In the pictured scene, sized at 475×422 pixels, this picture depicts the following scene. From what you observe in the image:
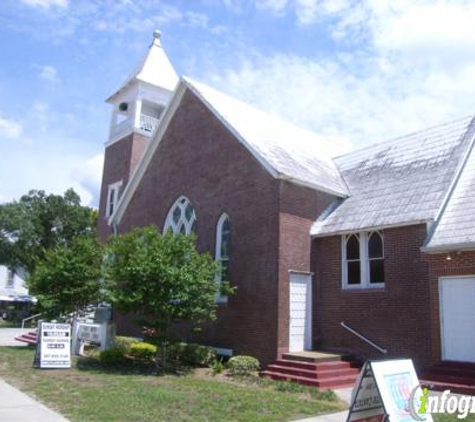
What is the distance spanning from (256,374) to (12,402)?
7264 mm

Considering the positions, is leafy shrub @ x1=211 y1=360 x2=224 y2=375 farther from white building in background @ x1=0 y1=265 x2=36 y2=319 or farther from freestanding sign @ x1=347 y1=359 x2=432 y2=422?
white building in background @ x1=0 y1=265 x2=36 y2=319

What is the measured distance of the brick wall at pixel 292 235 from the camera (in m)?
15.4

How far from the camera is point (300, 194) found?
666 inches

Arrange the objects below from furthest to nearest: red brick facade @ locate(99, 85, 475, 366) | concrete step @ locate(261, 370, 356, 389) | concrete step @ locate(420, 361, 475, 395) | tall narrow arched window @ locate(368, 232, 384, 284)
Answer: tall narrow arched window @ locate(368, 232, 384, 284) → red brick facade @ locate(99, 85, 475, 366) → concrete step @ locate(261, 370, 356, 389) → concrete step @ locate(420, 361, 475, 395)

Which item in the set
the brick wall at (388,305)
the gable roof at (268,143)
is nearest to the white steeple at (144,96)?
the gable roof at (268,143)

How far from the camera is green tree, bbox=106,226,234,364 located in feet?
48.1

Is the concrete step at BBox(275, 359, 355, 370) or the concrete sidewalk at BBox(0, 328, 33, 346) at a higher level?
the concrete step at BBox(275, 359, 355, 370)

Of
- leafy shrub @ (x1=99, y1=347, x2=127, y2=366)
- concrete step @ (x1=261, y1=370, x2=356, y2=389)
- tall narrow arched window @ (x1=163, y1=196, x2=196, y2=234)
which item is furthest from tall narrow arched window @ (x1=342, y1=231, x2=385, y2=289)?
leafy shrub @ (x1=99, y1=347, x2=127, y2=366)

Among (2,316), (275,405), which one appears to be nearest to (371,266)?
(275,405)

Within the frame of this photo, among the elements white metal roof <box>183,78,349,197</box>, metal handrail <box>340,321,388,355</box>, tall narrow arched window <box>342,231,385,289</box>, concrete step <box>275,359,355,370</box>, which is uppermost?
white metal roof <box>183,78,349,197</box>

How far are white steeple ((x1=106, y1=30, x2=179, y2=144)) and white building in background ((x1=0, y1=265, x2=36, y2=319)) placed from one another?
24491mm

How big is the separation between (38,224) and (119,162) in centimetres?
2078

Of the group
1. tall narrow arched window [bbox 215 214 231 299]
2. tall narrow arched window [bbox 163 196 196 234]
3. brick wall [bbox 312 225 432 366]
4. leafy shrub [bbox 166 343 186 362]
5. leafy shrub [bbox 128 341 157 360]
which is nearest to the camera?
brick wall [bbox 312 225 432 366]

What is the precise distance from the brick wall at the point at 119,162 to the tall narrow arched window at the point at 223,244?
10528mm
